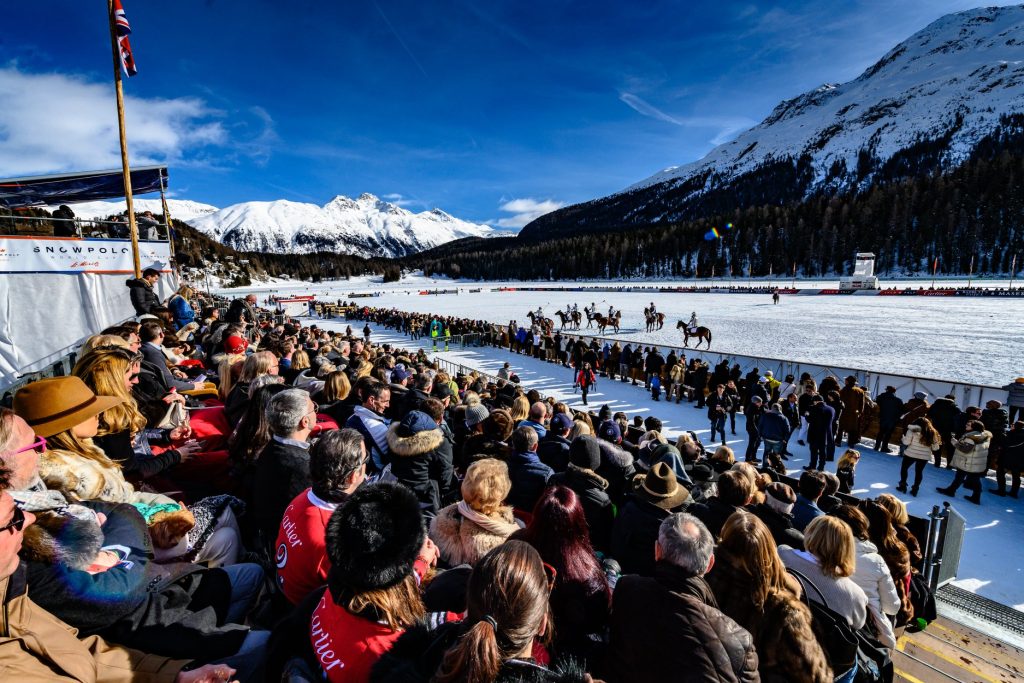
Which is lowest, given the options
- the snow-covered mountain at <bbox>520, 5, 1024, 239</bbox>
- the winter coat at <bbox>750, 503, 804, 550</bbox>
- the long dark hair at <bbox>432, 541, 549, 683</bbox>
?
the winter coat at <bbox>750, 503, 804, 550</bbox>

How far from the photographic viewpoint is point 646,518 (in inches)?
115

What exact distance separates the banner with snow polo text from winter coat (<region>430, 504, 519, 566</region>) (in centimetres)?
1209

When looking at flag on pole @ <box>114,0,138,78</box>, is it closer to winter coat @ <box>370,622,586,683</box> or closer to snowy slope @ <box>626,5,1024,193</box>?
winter coat @ <box>370,622,586,683</box>

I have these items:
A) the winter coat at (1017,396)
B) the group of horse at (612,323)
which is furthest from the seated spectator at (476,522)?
the group of horse at (612,323)

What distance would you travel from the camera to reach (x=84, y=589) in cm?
155

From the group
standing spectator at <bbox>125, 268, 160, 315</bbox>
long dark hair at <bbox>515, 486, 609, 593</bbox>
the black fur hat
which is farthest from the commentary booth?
long dark hair at <bbox>515, 486, 609, 593</bbox>

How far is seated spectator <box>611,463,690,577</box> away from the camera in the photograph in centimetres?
289

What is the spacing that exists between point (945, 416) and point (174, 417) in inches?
446

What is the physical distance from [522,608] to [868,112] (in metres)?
245

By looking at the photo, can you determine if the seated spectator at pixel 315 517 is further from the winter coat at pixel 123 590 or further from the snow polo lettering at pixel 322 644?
the snow polo lettering at pixel 322 644

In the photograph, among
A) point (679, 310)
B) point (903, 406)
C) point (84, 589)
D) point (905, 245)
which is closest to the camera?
point (84, 589)

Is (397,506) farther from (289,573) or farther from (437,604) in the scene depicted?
(289,573)

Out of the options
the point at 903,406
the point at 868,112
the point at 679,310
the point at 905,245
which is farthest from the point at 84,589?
the point at 868,112

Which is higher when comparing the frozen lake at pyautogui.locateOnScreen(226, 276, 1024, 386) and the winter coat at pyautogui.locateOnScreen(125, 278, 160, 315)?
the winter coat at pyautogui.locateOnScreen(125, 278, 160, 315)
